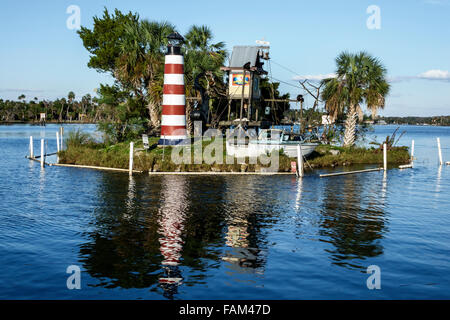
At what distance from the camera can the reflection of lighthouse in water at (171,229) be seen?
10.5m

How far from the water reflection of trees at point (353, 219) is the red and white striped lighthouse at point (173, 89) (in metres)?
11.6

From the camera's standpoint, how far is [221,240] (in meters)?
13.8

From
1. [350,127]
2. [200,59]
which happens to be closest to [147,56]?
[200,59]

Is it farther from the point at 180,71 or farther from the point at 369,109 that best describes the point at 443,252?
the point at 369,109

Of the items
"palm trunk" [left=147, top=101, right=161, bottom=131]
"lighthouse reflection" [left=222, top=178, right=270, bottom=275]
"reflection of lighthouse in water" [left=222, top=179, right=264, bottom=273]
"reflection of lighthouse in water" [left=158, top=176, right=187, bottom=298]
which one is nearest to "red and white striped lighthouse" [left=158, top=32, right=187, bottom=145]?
"reflection of lighthouse in water" [left=158, top=176, right=187, bottom=298]

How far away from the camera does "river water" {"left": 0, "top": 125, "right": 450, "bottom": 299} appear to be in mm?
10195

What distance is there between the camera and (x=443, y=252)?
516 inches

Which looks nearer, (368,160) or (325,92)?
(368,160)

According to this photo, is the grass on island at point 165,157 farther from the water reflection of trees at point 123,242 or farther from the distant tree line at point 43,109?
the distant tree line at point 43,109

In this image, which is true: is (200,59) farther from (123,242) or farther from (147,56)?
(123,242)

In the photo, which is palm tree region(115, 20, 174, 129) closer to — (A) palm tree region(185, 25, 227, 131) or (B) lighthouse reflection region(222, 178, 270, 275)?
(A) palm tree region(185, 25, 227, 131)

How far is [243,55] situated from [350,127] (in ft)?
39.3
